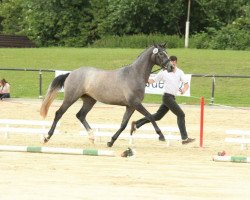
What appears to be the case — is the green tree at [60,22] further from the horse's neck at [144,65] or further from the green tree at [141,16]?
the horse's neck at [144,65]

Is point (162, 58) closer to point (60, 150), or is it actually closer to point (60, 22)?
point (60, 150)

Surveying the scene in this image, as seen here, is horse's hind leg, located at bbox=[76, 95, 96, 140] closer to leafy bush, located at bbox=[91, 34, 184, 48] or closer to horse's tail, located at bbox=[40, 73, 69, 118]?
horse's tail, located at bbox=[40, 73, 69, 118]

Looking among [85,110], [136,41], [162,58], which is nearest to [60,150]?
[85,110]

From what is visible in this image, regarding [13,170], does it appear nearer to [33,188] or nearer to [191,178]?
[33,188]

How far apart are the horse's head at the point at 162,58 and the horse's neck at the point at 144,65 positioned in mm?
158

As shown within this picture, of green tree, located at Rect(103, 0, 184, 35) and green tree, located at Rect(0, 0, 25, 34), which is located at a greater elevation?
green tree, located at Rect(103, 0, 184, 35)

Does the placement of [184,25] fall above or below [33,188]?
below

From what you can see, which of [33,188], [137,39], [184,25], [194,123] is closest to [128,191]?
[33,188]

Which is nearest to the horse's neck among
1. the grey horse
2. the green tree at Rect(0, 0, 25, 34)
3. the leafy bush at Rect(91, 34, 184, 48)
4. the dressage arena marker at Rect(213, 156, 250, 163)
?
the grey horse

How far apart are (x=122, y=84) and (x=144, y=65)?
0.56m

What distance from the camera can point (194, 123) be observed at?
2247 centimetres

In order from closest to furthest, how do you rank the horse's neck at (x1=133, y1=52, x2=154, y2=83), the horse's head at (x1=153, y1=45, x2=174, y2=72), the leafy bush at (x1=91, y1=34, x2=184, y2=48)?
the horse's head at (x1=153, y1=45, x2=174, y2=72), the horse's neck at (x1=133, y1=52, x2=154, y2=83), the leafy bush at (x1=91, y1=34, x2=184, y2=48)

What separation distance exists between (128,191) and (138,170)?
2172 mm

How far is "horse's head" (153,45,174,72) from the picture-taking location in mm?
16031
